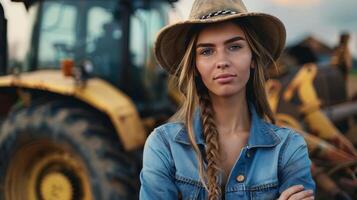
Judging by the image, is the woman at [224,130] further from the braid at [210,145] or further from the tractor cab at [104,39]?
the tractor cab at [104,39]

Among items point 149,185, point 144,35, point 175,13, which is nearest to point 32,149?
point 144,35

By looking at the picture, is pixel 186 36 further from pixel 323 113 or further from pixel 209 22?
pixel 323 113

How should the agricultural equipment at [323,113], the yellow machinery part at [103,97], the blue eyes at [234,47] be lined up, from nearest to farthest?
the blue eyes at [234,47] → the yellow machinery part at [103,97] → the agricultural equipment at [323,113]

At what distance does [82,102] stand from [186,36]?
2570 mm

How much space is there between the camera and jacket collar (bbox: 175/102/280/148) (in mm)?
1805

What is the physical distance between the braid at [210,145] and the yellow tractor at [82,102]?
221cm

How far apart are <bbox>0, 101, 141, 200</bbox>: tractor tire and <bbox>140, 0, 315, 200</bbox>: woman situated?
2.19m

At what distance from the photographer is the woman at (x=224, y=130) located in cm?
174

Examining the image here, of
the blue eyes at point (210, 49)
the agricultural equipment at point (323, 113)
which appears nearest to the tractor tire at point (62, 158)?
the agricultural equipment at point (323, 113)

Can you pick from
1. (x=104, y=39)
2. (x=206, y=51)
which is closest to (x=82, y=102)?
(x=104, y=39)

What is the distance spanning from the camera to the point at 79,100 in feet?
14.4

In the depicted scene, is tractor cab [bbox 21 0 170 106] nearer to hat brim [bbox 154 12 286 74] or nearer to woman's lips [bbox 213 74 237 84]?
hat brim [bbox 154 12 286 74]

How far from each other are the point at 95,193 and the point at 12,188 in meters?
0.91

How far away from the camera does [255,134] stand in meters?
1.84
